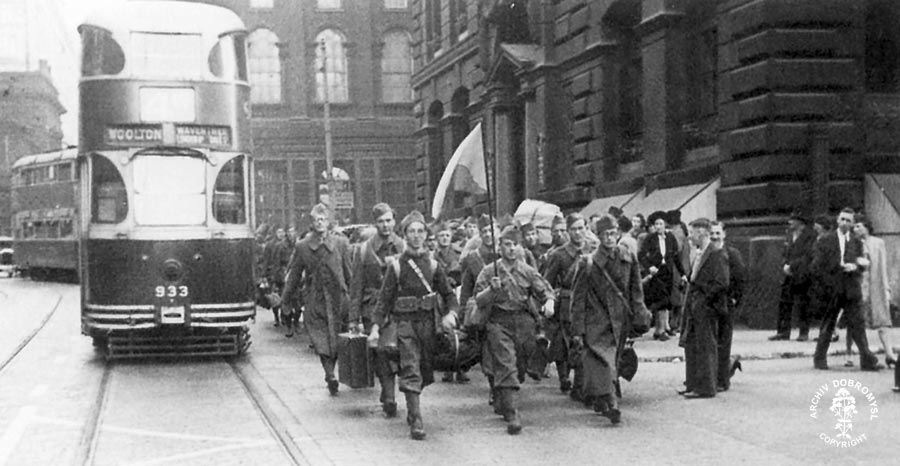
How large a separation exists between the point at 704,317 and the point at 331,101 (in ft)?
135

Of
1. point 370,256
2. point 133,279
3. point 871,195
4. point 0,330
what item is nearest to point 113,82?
point 133,279

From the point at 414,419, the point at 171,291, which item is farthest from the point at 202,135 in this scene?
the point at 414,419

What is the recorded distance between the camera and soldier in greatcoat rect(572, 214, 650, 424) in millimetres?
10539

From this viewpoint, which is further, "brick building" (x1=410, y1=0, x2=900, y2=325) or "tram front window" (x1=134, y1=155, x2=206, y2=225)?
"brick building" (x1=410, y1=0, x2=900, y2=325)

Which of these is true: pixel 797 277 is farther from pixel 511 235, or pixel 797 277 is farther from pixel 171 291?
pixel 171 291

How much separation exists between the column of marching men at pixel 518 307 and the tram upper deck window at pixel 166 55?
2.95m

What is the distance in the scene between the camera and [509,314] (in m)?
10.4

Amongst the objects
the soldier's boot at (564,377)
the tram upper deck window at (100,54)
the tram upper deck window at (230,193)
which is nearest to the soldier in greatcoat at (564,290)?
the soldier's boot at (564,377)

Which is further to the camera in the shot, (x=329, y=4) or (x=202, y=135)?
(x=329, y=4)

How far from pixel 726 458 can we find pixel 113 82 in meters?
9.36

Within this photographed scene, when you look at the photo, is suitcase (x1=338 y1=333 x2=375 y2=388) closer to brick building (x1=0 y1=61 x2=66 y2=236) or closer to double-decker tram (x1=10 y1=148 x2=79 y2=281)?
double-decker tram (x1=10 y1=148 x2=79 y2=281)

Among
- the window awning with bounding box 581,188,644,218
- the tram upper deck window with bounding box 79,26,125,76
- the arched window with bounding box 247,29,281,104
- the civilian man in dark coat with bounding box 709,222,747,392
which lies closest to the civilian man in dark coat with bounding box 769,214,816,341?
the civilian man in dark coat with bounding box 709,222,747,392

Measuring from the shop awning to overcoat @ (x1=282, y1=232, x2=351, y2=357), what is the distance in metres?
7.64

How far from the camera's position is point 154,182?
1495cm
